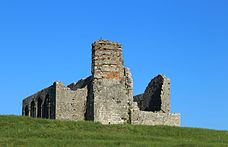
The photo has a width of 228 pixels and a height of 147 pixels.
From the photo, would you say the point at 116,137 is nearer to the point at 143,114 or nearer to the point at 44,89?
the point at 143,114

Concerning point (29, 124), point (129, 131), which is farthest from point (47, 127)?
point (129, 131)

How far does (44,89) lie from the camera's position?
4909cm

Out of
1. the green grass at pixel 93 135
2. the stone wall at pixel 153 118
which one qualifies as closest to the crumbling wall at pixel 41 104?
the green grass at pixel 93 135

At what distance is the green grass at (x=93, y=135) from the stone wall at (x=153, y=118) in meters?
5.90

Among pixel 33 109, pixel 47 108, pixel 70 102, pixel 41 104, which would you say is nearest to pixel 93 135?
pixel 70 102

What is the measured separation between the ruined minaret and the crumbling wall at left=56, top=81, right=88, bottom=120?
4.39ft

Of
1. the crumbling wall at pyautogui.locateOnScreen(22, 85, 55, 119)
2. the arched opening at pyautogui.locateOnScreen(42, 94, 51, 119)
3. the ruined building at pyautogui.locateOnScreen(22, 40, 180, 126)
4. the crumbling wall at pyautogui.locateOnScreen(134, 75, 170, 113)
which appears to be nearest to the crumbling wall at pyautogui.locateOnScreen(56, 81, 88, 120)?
the ruined building at pyautogui.locateOnScreen(22, 40, 180, 126)

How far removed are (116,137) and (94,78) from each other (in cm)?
1154

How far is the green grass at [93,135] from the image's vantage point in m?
31.5

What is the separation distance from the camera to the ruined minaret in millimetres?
45125

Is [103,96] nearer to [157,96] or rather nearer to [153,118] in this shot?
[153,118]

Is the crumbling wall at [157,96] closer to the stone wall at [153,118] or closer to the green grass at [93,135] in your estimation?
the stone wall at [153,118]

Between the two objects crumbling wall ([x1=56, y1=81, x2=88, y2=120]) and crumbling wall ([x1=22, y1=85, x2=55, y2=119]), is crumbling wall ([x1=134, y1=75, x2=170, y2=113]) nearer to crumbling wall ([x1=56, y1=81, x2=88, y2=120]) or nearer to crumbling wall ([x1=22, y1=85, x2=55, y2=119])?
crumbling wall ([x1=56, y1=81, x2=88, y2=120])

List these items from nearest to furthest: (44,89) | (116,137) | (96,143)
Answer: (96,143)
(116,137)
(44,89)
